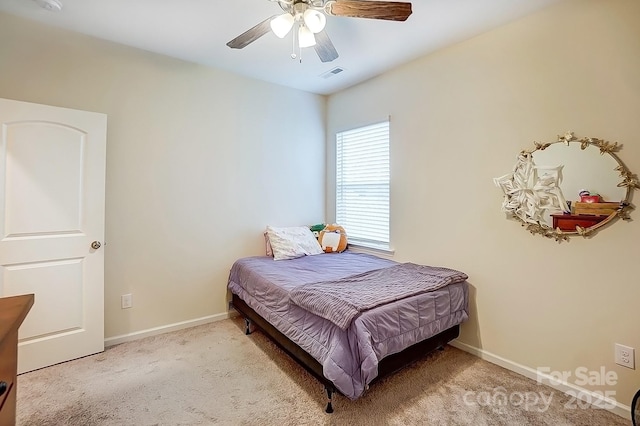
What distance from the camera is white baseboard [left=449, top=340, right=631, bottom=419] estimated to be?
6.16 feet

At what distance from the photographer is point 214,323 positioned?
322cm

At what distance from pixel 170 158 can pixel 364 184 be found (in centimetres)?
206

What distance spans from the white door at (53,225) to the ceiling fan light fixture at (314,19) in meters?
1.90

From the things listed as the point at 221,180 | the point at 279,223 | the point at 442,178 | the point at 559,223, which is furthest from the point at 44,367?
the point at 559,223

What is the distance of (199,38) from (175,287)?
227 cm

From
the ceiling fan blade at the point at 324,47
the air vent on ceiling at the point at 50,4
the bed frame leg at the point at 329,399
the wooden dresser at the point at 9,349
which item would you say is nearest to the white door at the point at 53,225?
the air vent on ceiling at the point at 50,4

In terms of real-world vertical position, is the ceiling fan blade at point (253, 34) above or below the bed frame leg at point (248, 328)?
above

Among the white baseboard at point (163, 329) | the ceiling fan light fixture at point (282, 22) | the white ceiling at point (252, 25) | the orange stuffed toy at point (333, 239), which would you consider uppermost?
the white ceiling at point (252, 25)

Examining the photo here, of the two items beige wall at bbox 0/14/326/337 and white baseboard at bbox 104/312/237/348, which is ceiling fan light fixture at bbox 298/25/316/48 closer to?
beige wall at bbox 0/14/326/337

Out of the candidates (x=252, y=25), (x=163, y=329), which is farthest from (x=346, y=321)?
(x=252, y=25)

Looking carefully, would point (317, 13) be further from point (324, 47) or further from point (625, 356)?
point (625, 356)

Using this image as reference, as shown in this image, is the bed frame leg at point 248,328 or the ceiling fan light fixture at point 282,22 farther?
the bed frame leg at point 248,328

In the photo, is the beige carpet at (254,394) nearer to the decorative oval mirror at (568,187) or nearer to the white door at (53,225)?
the white door at (53,225)

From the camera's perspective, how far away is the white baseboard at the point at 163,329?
2.72m
